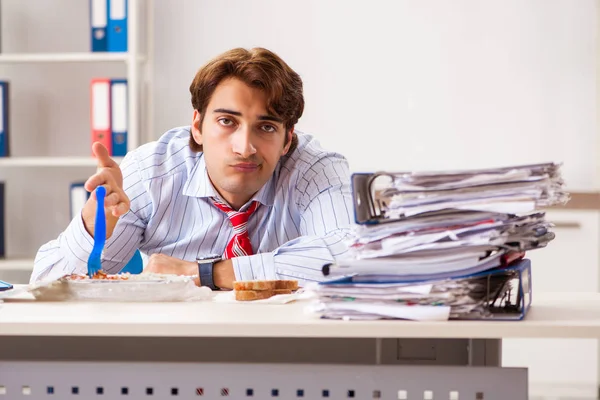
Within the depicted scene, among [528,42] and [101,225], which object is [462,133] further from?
[101,225]

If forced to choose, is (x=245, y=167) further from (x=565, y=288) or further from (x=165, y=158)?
(x=565, y=288)

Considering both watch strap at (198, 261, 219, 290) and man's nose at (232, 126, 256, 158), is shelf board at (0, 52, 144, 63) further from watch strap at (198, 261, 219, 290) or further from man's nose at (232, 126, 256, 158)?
watch strap at (198, 261, 219, 290)

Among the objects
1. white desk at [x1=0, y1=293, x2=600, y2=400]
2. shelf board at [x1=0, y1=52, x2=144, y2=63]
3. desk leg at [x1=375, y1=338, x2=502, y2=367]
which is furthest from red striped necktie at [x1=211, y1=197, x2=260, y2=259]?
shelf board at [x1=0, y1=52, x2=144, y2=63]

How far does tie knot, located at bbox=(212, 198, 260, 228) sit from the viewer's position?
7.06 ft

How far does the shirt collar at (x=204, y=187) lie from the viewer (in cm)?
215

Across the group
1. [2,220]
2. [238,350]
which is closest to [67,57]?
[2,220]

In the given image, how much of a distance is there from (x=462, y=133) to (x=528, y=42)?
0.51m

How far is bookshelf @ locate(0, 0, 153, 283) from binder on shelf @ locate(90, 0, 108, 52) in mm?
43

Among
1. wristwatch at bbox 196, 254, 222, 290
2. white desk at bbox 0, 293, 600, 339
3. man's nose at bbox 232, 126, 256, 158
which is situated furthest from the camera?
man's nose at bbox 232, 126, 256, 158

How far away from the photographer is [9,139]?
143 inches

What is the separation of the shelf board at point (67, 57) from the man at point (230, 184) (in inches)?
54.0

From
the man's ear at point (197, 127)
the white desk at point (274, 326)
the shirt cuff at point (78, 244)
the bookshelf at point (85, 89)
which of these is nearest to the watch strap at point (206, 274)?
the shirt cuff at point (78, 244)

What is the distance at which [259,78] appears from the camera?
207cm

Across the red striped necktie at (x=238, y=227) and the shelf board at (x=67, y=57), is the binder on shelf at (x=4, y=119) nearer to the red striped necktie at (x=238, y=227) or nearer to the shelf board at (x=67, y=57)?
the shelf board at (x=67, y=57)
